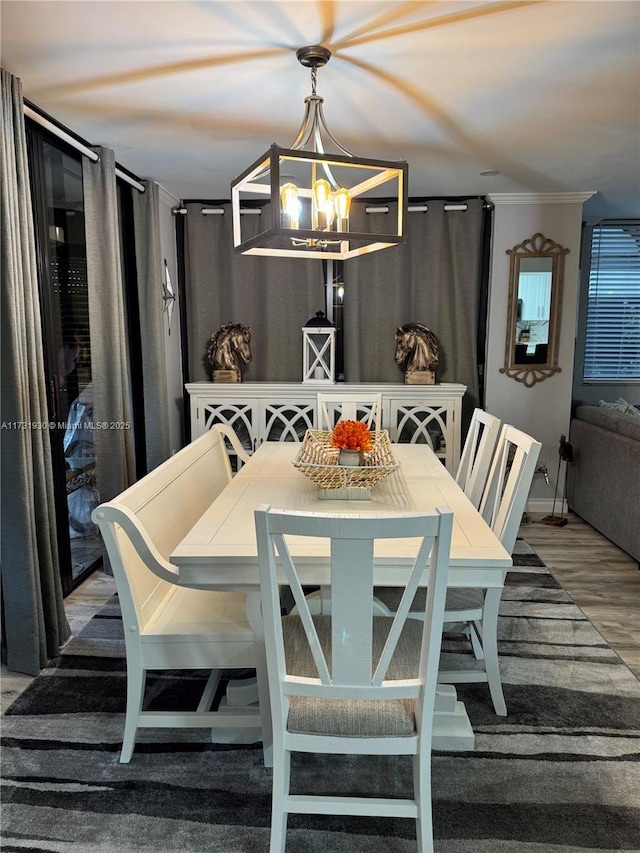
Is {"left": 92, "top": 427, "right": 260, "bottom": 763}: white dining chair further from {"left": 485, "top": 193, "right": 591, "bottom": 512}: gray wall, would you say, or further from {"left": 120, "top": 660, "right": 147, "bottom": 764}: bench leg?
{"left": 485, "top": 193, "right": 591, "bottom": 512}: gray wall

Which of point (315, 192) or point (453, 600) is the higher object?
point (315, 192)

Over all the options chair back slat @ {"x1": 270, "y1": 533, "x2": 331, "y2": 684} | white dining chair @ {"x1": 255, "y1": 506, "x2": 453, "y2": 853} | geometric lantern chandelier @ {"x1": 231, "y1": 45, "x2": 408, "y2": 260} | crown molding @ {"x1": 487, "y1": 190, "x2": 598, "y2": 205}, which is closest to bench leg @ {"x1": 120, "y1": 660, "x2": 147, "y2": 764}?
white dining chair @ {"x1": 255, "y1": 506, "x2": 453, "y2": 853}

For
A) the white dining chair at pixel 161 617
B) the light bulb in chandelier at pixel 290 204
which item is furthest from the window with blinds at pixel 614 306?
the white dining chair at pixel 161 617

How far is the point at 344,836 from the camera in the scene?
5.25ft

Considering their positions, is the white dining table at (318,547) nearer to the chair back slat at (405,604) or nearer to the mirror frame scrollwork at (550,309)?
the chair back slat at (405,604)

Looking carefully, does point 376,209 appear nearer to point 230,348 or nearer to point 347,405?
point 230,348

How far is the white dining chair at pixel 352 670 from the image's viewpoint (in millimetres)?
1262

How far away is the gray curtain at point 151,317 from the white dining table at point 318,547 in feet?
4.94

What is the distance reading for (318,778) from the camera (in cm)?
179

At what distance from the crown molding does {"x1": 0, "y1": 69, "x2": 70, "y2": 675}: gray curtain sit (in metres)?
3.04

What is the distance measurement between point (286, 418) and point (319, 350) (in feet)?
1.77

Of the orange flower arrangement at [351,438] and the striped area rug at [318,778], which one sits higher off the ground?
the orange flower arrangement at [351,438]

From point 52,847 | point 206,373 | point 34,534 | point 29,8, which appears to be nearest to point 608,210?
point 206,373

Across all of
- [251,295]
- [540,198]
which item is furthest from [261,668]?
[540,198]
